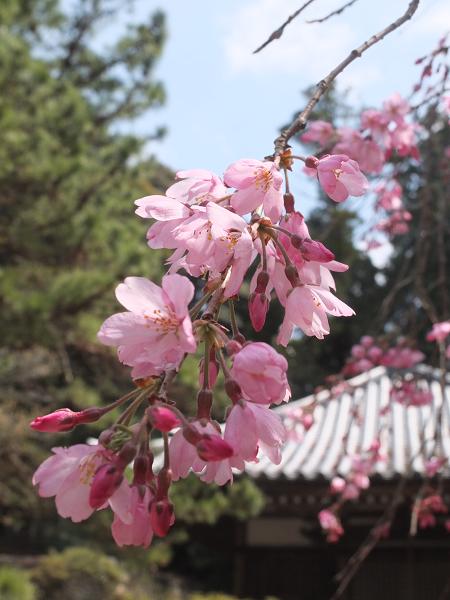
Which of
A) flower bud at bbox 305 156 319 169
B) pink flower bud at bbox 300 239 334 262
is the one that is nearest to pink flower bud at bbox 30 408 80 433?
pink flower bud at bbox 300 239 334 262

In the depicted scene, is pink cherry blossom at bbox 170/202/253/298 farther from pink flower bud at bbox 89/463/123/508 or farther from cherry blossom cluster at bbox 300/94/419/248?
cherry blossom cluster at bbox 300/94/419/248

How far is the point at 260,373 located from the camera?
484 mm

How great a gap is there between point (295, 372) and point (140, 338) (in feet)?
35.5

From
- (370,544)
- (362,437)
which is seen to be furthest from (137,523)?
(362,437)

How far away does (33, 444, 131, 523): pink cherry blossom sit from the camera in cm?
51

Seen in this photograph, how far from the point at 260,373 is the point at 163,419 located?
9 cm

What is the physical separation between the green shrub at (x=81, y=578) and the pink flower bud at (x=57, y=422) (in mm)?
5641

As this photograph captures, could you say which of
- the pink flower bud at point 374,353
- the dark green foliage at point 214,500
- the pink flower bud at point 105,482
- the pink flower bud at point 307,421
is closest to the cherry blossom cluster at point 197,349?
the pink flower bud at point 105,482

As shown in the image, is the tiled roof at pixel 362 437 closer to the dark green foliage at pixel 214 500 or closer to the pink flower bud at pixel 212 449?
the dark green foliage at pixel 214 500

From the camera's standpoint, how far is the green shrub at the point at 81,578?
5684 millimetres

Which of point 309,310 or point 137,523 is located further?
point 309,310

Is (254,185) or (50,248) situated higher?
(50,248)

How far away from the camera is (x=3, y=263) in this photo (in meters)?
5.55

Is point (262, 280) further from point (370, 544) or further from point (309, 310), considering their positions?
point (370, 544)
